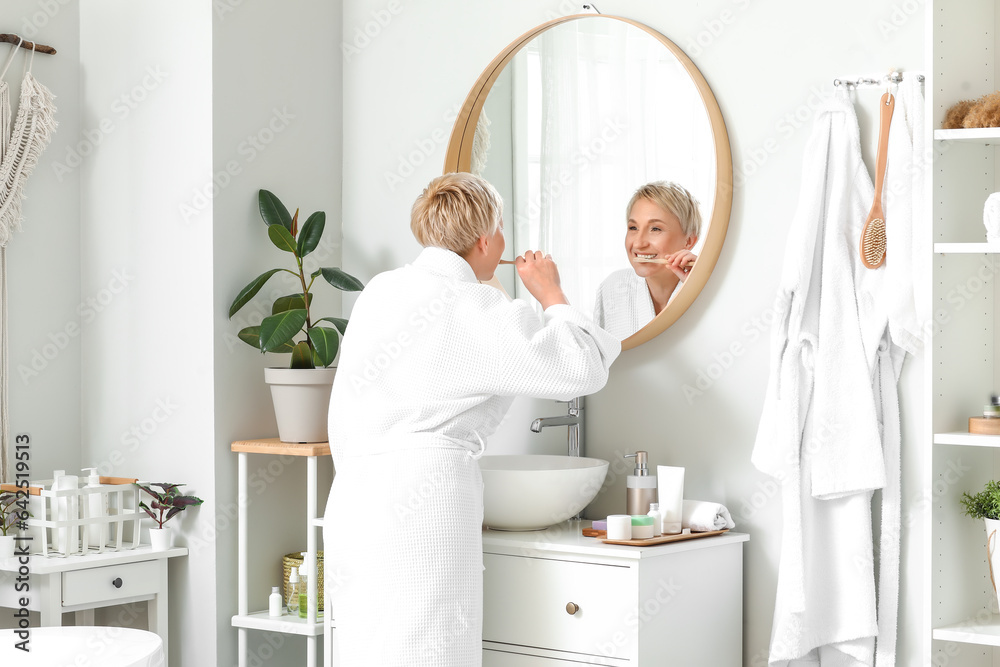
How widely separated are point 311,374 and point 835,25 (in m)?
1.38

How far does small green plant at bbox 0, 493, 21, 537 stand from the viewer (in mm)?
2477

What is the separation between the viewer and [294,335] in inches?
100

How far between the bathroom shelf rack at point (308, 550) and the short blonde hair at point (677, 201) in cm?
95

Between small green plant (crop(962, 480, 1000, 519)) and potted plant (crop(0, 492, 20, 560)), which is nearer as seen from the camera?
small green plant (crop(962, 480, 1000, 519))

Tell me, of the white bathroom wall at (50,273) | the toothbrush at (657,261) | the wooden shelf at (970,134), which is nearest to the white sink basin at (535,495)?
the toothbrush at (657,261)

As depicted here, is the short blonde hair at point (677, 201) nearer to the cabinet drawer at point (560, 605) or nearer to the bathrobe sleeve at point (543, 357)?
the bathrobe sleeve at point (543, 357)

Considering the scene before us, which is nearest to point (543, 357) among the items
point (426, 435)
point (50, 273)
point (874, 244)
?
point (426, 435)

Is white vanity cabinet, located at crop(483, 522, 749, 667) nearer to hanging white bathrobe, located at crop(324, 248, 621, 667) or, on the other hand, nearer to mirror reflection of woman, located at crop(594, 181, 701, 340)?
hanging white bathrobe, located at crop(324, 248, 621, 667)

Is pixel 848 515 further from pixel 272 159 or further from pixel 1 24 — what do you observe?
pixel 1 24

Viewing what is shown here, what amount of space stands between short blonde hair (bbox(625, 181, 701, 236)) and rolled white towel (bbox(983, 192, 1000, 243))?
2.00 feet

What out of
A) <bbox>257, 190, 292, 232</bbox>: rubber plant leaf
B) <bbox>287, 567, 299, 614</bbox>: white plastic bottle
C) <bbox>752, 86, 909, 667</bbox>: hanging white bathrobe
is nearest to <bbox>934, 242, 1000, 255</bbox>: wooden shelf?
<bbox>752, 86, 909, 667</bbox>: hanging white bathrobe

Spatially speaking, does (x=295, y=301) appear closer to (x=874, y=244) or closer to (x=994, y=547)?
(x=874, y=244)

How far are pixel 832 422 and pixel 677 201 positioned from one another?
0.59 meters

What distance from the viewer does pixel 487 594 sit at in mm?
2176
